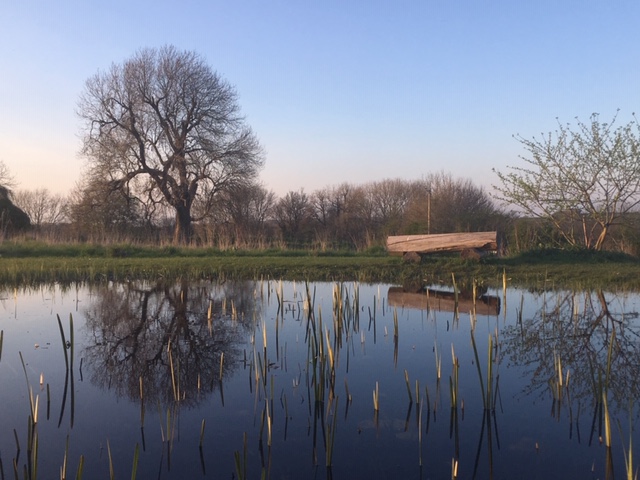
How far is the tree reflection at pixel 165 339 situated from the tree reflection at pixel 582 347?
320 cm

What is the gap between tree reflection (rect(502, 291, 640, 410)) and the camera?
193 inches

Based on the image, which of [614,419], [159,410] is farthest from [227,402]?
[614,419]

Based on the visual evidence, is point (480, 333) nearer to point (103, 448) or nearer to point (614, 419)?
point (614, 419)

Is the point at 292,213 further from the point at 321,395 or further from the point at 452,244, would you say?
the point at 321,395

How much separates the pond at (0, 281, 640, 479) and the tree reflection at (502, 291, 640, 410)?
3 centimetres

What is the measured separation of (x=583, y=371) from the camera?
17.6ft

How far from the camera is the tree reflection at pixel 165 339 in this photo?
518cm

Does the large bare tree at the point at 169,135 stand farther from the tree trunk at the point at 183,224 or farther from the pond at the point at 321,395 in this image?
the pond at the point at 321,395

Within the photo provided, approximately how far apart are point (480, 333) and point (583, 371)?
1760 mm

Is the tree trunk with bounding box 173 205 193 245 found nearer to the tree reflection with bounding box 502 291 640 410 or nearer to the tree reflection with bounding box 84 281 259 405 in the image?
the tree reflection with bounding box 84 281 259 405

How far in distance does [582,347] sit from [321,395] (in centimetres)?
343

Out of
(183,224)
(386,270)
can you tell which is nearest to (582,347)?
(386,270)

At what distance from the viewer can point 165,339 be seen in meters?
6.86

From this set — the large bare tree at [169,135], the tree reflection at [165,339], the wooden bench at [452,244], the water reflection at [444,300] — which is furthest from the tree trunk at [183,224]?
the water reflection at [444,300]
